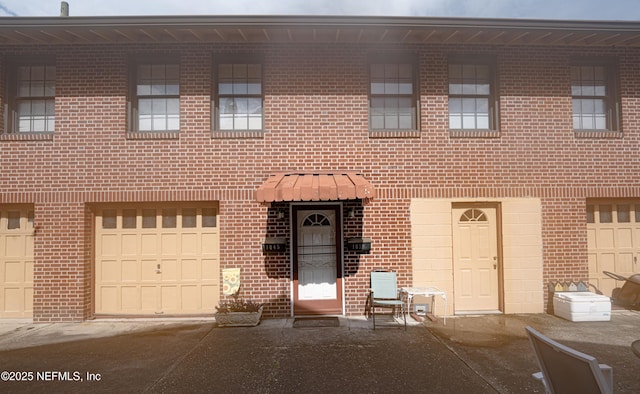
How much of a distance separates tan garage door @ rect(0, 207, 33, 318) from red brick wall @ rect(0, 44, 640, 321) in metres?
0.47

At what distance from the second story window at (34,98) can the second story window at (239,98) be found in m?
3.74

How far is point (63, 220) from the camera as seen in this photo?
7809mm

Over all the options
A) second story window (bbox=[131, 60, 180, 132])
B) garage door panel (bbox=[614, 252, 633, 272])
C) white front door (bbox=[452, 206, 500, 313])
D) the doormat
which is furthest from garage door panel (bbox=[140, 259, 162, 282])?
garage door panel (bbox=[614, 252, 633, 272])

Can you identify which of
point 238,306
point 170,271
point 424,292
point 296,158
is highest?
point 296,158

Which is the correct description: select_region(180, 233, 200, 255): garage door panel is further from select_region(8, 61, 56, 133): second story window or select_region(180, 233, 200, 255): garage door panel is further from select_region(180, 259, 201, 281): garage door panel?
select_region(8, 61, 56, 133): second story window

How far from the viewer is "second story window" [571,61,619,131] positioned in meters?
8.50

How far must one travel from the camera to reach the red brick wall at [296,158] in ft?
25.6

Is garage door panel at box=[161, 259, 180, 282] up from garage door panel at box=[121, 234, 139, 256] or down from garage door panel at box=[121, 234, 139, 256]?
down

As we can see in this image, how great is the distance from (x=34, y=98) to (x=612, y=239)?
13.6 m

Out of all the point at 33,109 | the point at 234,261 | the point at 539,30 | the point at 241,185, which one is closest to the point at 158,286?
the point at 234,261

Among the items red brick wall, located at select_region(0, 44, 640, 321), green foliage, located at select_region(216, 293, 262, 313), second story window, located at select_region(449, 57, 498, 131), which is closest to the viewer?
green foliage, located at select_region(216, 293, 262, 313)

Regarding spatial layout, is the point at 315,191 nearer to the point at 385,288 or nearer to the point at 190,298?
the point at 385,288

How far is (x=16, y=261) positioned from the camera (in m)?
8.05

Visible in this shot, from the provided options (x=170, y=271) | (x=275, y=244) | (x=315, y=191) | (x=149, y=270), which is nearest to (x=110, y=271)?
(x=149, y=270)
